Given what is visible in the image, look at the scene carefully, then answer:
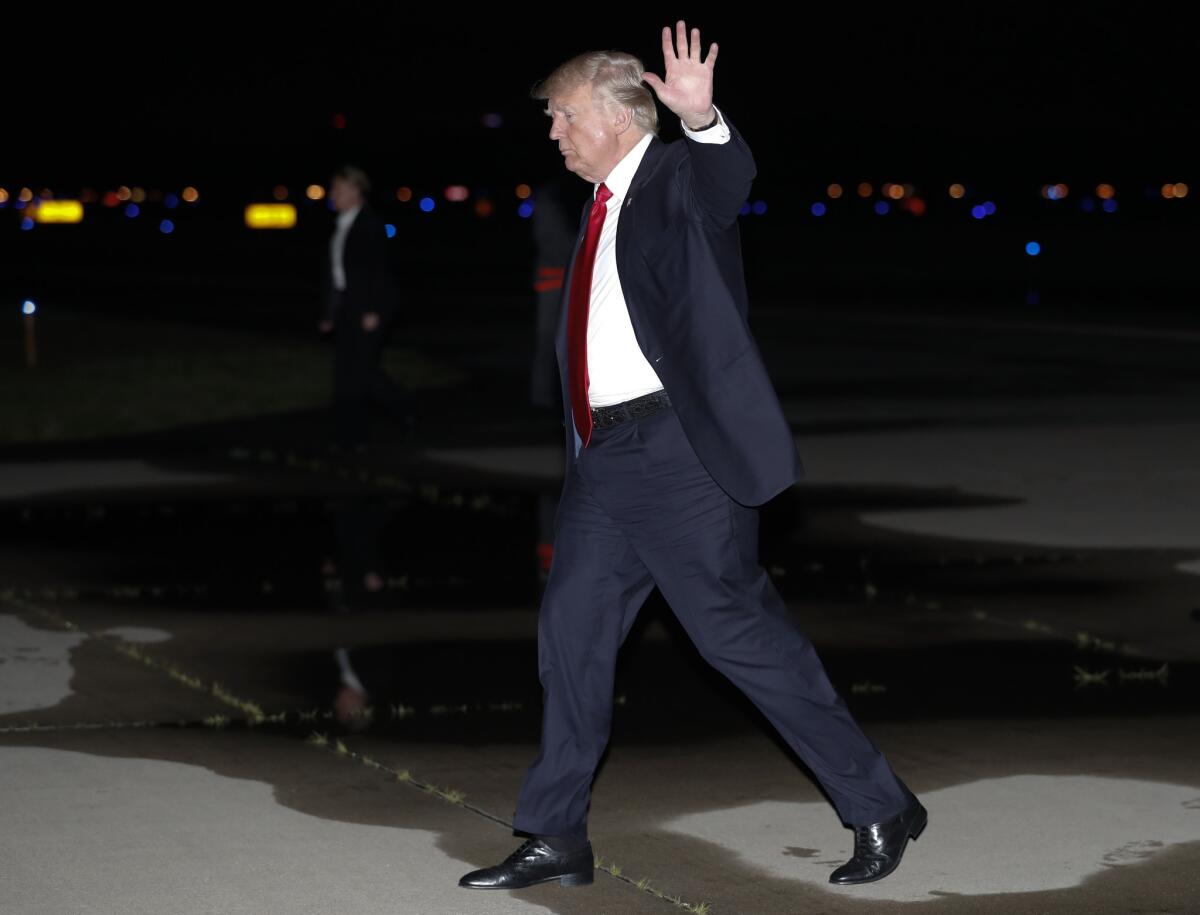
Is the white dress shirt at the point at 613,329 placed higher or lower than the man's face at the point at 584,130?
lower

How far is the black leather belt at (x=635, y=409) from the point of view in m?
5.16

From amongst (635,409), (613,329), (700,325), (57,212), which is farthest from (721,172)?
(57,212)

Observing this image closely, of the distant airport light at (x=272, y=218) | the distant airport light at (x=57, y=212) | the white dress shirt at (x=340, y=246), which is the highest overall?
the distant airport light at (x=57, y=212)

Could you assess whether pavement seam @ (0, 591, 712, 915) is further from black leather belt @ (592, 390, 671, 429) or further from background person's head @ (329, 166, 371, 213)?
background person's head @ (329, 166, 371, 213)

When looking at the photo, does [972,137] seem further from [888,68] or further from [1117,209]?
[1117,209]

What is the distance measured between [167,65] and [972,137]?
45.5 meters

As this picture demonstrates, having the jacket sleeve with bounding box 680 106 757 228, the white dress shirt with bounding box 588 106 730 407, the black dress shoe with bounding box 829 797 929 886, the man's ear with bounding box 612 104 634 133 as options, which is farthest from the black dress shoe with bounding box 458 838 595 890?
the man's ear with bounding box 612 104 634 133

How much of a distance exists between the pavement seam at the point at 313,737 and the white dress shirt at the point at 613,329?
1.18m

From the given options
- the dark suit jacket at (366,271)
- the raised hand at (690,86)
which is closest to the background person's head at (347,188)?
the dark suit jacket at (366,271)

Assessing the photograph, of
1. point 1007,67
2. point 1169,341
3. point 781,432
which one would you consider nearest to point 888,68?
point 1007,67

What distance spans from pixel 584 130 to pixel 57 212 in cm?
9517

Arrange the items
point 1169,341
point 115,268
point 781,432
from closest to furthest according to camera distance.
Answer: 1. point 781,432
2. point 1169,341
3. point 115,268

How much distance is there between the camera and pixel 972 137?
123m

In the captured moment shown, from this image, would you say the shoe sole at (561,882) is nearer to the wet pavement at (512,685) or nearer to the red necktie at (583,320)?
the wet pavement at (512,685)
